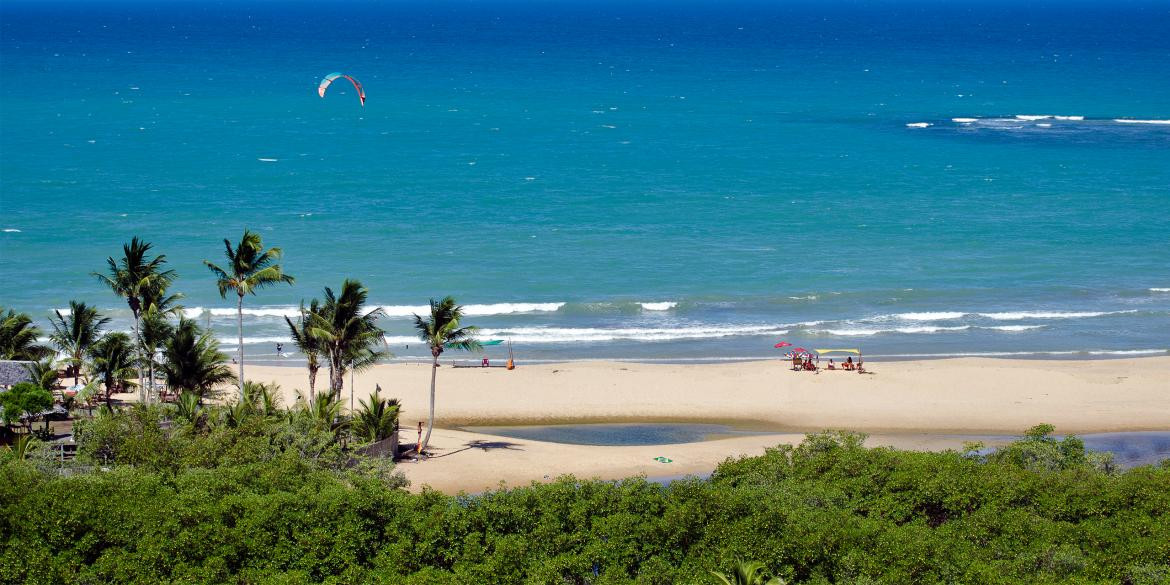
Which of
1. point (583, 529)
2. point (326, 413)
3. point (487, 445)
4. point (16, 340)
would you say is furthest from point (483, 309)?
point (583, 529)

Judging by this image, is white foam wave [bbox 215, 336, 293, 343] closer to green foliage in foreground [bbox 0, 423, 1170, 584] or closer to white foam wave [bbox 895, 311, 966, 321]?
green foliage in foreground [bbox 0, 423, 1170, 584]

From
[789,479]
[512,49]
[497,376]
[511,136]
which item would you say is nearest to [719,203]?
[511,136]

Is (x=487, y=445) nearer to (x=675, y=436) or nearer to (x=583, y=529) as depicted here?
(x=675, y=436)

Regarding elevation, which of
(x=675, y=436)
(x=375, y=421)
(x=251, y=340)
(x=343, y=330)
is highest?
(x=251, y=340)

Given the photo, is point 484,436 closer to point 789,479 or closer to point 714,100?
point 789,479

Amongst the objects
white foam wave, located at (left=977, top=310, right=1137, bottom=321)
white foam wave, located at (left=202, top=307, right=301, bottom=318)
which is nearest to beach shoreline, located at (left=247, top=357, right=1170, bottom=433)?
white foam wave, located at (left=977, top=310, right=1137, bottom=321)

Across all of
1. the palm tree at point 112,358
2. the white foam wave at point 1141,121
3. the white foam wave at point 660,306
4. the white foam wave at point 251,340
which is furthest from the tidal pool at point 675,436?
the white foam wave at point 1141,121
